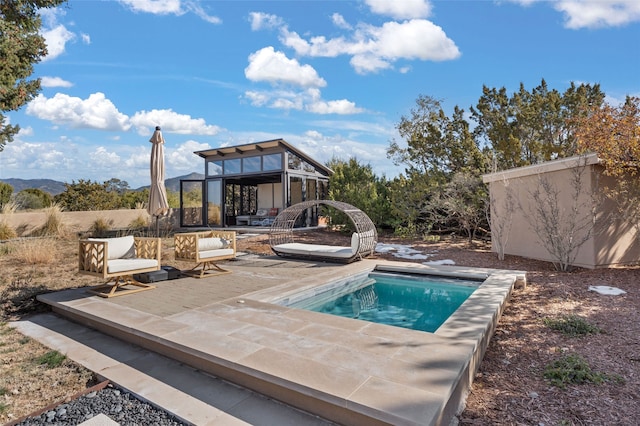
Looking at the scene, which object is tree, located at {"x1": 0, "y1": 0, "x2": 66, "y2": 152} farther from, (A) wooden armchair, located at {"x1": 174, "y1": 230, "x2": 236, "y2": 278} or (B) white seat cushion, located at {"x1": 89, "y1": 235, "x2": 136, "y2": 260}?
(A) wooden armchair, located at {"x1": 174, "y1": 230, "x2": 236, "y2": 278}

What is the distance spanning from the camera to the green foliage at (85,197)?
18.1 metres

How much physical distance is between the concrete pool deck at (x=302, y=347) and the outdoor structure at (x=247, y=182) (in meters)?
11.0

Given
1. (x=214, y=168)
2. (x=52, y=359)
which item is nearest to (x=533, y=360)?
(x=52, y=359)

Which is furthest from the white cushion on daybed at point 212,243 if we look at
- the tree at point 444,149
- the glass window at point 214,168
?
the glass window at point 214,168

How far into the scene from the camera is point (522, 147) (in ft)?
43.2

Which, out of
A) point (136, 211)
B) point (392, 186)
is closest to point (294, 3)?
point (392, 186)

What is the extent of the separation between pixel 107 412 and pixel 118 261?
312cm

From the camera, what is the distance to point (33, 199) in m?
20.2

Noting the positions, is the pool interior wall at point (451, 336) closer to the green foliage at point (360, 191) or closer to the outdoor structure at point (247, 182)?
the green foliage at point (360, 191)

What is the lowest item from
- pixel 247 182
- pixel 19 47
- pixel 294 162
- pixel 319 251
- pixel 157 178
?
pixel 319 251

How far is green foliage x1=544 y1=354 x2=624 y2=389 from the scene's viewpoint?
2.75 m

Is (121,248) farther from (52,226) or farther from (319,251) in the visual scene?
(52,226)

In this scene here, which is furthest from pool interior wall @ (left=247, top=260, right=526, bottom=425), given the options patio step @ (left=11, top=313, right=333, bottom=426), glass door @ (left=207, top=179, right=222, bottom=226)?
glass door @ (left=207, top=179, right=222, bottom=226)

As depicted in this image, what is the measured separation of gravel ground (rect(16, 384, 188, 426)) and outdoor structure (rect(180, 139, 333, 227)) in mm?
12883
